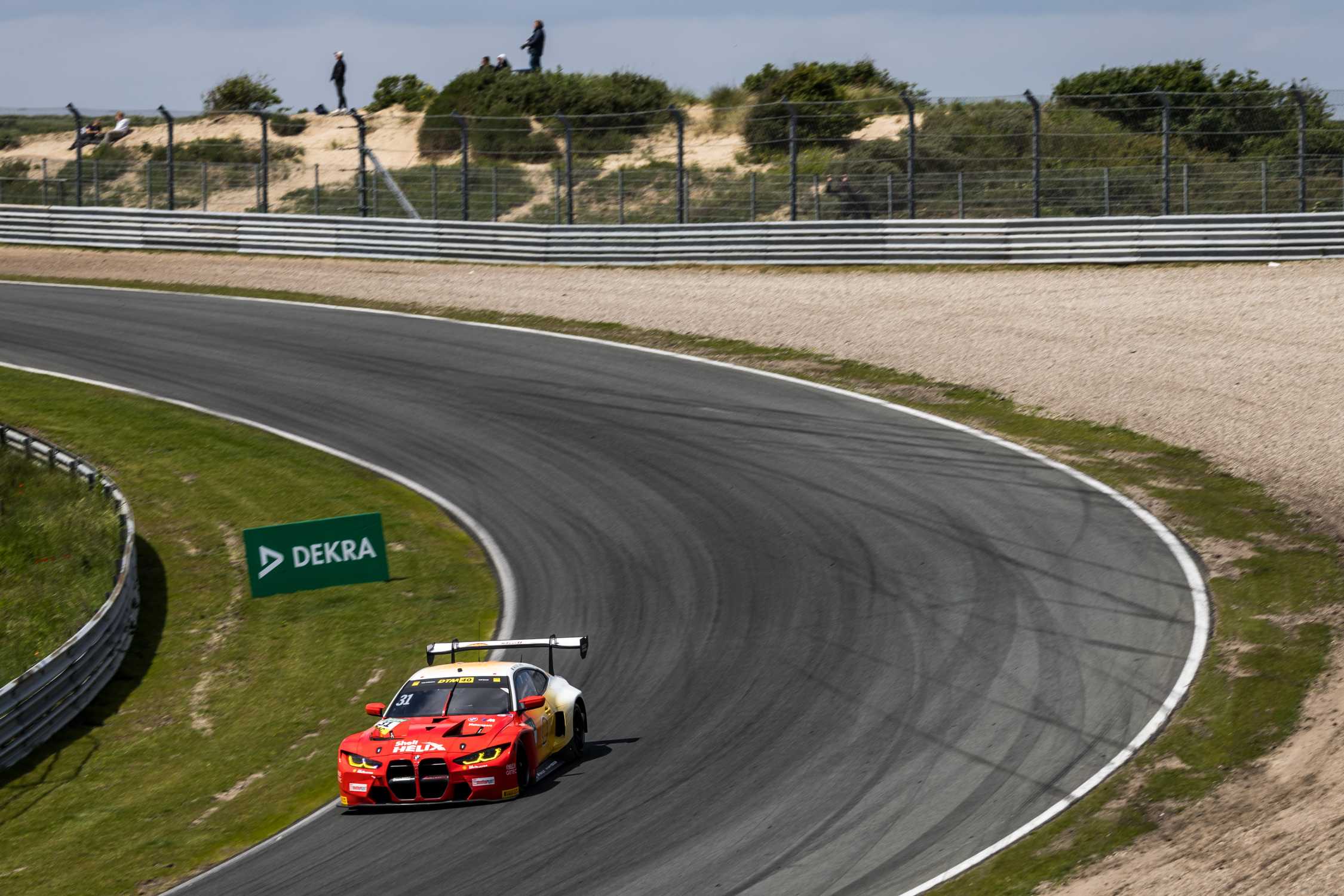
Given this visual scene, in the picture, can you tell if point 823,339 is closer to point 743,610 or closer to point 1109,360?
point 1109,360

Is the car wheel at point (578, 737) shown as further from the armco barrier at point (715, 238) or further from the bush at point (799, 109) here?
the bush at point (799, 109)

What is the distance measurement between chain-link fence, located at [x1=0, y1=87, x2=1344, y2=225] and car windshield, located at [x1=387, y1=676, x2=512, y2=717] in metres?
22.4

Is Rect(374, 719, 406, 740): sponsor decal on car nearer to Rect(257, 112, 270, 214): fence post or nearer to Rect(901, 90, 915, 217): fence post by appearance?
Rect(901, 90, 915, 217): fence post

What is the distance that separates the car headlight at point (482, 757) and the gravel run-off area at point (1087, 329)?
5.69 meters

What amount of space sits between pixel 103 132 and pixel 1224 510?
173ft

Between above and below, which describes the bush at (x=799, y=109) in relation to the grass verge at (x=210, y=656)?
above

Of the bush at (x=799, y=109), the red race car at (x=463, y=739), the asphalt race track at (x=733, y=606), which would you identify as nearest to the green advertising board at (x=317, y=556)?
the asphalt race track at (x=733, y=606)

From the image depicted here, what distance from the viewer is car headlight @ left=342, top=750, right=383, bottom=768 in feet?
46.5

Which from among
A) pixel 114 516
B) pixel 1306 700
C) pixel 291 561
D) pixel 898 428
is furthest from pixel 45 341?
pixel 1306 700

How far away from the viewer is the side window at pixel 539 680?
15.5 m

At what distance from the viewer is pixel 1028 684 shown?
16.1 meters

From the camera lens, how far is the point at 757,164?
5084 centimetres

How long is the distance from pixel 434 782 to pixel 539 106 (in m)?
47.3

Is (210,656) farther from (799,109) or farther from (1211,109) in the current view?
(799,109)
